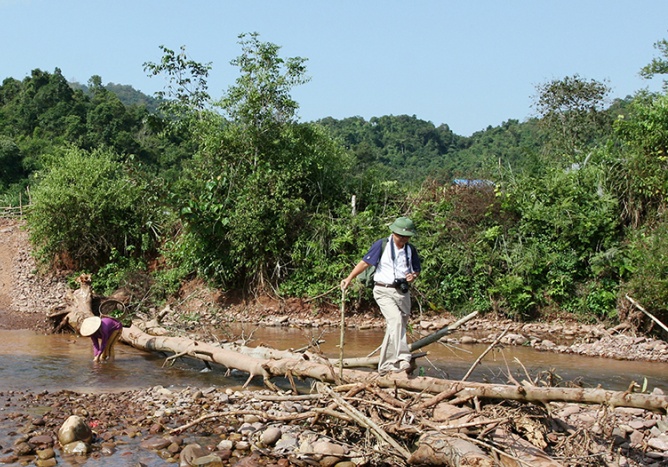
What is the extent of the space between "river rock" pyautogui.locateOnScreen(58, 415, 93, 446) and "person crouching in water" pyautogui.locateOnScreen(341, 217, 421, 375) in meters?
3.04

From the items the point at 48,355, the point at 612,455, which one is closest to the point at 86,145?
the point at 48,355

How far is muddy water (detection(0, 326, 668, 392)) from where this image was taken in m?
9.70

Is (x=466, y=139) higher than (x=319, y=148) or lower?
higher

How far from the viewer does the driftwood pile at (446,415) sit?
5828 millimetres

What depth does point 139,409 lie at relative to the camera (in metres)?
8.09

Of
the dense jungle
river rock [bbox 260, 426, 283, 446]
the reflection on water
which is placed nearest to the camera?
river rock [bbox 260, 426, 283, 446]

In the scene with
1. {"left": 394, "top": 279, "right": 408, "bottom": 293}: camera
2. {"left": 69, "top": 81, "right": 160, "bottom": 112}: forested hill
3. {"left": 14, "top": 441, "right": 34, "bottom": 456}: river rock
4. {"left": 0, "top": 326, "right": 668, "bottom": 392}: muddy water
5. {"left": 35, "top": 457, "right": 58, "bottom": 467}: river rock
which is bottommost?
{"left": 0, "top": 326, "right": 668, "bottom": 392}: muddy water

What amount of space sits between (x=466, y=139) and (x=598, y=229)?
149ft

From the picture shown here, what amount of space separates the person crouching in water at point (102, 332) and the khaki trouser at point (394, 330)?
506cm

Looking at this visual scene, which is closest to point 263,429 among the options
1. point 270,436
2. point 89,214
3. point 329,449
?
point 270,436

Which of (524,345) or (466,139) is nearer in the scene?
(524,345)

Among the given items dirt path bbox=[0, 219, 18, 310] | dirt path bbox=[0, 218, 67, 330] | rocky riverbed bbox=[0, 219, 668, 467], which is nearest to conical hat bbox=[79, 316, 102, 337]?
rocky riverbed bbox=[0, 219, 668, 467]

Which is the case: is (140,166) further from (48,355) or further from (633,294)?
(633,294)

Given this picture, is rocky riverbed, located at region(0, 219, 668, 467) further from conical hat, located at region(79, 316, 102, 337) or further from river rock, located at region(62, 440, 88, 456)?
conical hat, located at region(79, 316, 102, 337)
